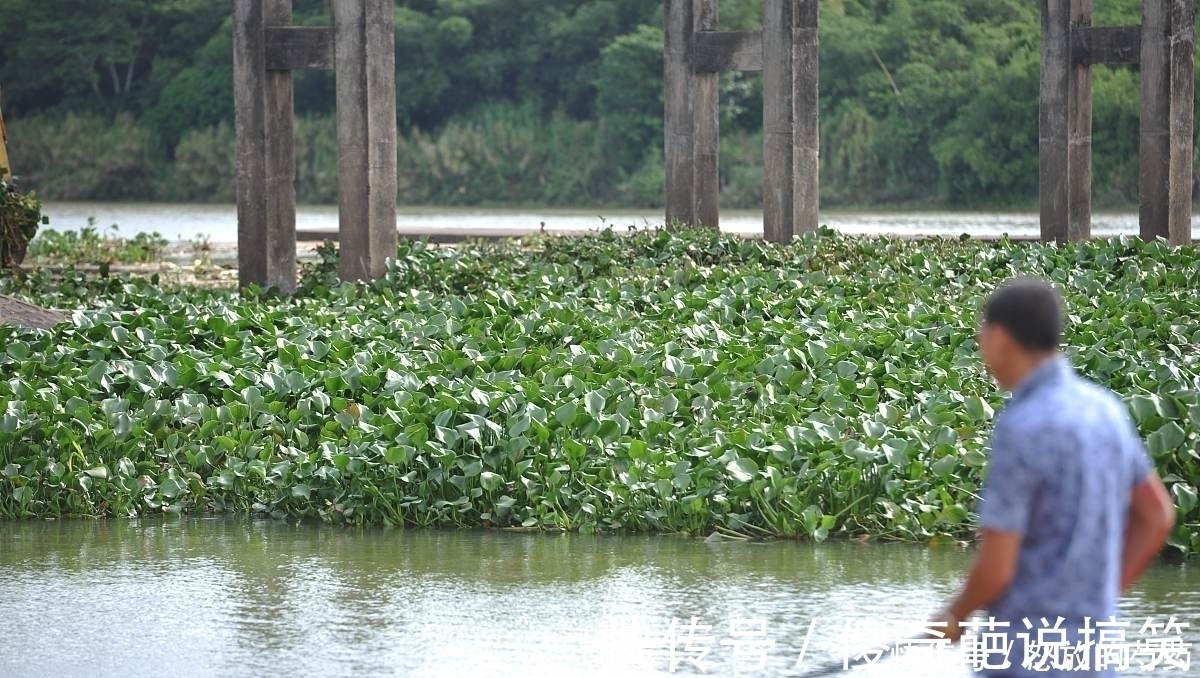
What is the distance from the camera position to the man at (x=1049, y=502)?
3.38 meters

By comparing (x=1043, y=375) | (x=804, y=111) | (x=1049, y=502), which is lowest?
(x=1049, y=502)

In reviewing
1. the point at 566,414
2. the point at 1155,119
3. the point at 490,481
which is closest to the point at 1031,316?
the point at 490,481

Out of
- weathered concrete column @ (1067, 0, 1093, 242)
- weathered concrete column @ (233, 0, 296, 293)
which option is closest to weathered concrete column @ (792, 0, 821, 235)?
weathered concrete column @ (1067, 0, 1093, 242)

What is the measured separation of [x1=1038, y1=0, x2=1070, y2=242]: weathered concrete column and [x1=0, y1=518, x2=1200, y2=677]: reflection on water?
31.8 ft

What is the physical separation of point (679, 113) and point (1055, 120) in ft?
11.3

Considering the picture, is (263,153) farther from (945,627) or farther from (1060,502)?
(1060,502)

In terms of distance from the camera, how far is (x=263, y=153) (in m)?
14.0

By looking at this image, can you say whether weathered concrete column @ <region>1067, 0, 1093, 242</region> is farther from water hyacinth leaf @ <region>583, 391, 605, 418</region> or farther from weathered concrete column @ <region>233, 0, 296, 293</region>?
water hyacinth leaf @ <region>583, 391, 605, 418</region>

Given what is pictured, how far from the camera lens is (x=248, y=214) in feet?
46.7

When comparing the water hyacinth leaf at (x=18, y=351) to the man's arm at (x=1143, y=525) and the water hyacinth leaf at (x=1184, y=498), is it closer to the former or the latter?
the water hyacinth leaf at (x=1184, y=498)

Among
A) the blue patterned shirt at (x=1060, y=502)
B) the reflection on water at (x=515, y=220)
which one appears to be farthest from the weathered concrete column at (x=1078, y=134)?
the blue patterned shirt at (x=1060, y=502)

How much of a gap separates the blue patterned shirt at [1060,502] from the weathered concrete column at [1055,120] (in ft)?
41.2

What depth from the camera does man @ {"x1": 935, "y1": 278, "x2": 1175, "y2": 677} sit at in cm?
338

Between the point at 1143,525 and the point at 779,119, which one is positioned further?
the point at 779,119
